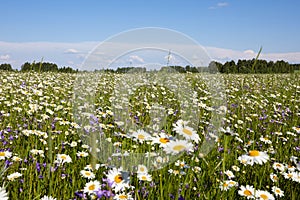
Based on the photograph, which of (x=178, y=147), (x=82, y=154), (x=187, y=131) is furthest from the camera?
(x=82, y=154)

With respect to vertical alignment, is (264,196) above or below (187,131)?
below

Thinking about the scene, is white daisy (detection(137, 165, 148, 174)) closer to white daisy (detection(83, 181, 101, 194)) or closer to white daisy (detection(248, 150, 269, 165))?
white daisy (detection(83, 181, 101, 194))

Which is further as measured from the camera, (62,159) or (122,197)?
(62,159)

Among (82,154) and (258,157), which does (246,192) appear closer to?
(258,157)

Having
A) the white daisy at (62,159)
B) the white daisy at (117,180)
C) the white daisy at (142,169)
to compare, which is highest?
the white daisy at (117,180)

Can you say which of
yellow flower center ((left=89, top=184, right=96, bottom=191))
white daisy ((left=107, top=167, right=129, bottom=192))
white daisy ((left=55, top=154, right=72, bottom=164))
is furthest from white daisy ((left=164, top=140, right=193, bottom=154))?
white daisy ((left=55, top=154, right=72, bottom=164))

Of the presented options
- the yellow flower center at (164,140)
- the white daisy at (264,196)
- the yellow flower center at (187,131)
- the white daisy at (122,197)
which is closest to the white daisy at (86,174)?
the white daisy at (122,197)

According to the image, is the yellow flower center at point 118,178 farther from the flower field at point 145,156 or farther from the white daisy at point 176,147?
the white daisy at point 176,147

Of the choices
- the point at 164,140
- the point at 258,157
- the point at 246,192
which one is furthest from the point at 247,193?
the point at 164,140

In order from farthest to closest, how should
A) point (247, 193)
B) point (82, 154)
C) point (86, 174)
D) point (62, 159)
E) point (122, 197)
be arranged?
point (82, 154) → point (62, 159) → point (86, 174) → point (247, 193) → point (122, 197)

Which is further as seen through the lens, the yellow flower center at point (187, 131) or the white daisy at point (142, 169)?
the white daisy at point (142, 169)

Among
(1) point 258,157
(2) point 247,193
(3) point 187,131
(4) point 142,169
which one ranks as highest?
(3) point 187,131

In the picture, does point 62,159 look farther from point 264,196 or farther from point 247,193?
point 264,196

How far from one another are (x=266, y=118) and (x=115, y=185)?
4.23m
